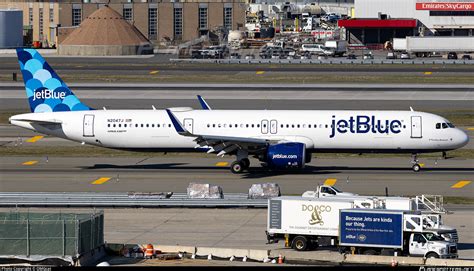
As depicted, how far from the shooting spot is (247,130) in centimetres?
6619

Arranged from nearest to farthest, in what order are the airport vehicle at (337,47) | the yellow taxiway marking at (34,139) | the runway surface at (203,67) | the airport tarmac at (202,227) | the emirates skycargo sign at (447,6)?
the airport tarmac at (202,227) → the yellow taxiway marking at (34,139) → the runway surface at (203,67) → the airport vehicle at (337,47) → the emirates skycargo sign at (447,6)

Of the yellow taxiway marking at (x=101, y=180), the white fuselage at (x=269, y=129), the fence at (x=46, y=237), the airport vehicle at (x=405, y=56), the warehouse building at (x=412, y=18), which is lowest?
the fence at (x=46, y=237)

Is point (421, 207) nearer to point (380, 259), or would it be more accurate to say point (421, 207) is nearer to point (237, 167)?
point (380, 259)

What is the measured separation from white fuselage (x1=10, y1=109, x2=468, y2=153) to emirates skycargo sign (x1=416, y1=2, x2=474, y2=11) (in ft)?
410

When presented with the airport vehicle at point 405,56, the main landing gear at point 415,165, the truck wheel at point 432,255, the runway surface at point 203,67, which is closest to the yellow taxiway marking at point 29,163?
the main landing gear at point 415,165

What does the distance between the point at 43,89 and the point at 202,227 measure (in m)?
24.4

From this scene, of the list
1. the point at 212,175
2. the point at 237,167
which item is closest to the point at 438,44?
the point at 237,167

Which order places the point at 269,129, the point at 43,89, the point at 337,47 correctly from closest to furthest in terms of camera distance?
the point at 269,129 → the point at 43,89 → the point at 337,47

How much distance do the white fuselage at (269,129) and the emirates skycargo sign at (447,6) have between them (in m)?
125

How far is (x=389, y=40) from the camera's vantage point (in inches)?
7559

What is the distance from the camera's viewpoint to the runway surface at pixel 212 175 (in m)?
59.7

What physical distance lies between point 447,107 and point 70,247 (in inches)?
2510

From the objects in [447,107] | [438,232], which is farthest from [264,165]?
[447,107]

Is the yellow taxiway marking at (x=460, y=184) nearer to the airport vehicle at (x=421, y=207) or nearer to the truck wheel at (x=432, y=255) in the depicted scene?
the airport vehicle at (x=421, y=207)
